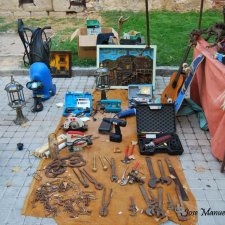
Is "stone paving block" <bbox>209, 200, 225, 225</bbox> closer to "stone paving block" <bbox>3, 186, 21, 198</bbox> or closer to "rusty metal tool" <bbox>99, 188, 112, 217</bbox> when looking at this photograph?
"rusty metal tool" <bbox>99, 188, 112, 217</bbox>

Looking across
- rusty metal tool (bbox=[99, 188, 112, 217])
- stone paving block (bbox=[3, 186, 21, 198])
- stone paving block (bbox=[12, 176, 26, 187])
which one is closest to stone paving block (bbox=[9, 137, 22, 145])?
stone paving block (bbox=[12, 176, 26, 187])

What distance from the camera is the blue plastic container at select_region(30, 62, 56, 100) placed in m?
6.37

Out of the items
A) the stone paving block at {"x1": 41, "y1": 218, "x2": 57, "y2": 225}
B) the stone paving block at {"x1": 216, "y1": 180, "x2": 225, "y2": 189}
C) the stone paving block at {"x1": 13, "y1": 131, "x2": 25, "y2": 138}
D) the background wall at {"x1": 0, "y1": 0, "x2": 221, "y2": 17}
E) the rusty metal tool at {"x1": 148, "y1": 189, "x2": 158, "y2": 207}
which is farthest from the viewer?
the background wall at {"x1": 0, "y1": 0, "x2": 221, "y2": 17}

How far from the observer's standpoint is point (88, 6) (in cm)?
1248

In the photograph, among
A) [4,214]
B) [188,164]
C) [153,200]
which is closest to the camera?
[4,214]

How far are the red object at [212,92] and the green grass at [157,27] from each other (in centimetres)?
212

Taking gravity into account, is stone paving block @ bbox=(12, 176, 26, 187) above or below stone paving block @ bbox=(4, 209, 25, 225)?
above

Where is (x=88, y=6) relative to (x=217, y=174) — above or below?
above

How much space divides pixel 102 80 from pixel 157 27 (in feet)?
16.5

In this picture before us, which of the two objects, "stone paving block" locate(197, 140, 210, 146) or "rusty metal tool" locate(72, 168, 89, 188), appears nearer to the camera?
"rusty metal tool" locate(72, 168, 89, 188)

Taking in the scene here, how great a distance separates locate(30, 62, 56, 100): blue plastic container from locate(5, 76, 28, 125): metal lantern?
0.57m

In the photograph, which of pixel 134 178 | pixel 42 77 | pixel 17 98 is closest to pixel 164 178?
pixel 134 178

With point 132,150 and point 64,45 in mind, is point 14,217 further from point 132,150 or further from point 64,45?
point 64,45

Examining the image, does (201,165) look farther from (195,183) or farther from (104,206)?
(104,206)
